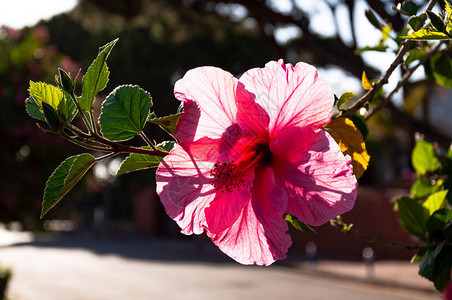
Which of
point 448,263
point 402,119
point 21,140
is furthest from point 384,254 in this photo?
point 448,263

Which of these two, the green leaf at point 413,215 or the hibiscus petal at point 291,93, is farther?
the green leaf at point 413,215

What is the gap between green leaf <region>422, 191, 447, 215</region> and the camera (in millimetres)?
1078

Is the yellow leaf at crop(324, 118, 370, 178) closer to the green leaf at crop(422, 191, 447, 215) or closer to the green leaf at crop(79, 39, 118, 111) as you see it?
the green leaf at crop(79, 39, 118, 111)

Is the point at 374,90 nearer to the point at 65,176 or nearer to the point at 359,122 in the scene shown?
the point at 359,122

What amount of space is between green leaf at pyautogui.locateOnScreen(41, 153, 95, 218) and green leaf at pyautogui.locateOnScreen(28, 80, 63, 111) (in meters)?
0.07

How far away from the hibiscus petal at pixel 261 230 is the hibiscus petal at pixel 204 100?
82mm

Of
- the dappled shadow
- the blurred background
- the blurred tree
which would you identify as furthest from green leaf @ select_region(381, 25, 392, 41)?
the dappled shadow

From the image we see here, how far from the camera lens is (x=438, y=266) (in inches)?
35.4

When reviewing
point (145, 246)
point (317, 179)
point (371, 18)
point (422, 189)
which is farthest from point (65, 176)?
point (145, 246)

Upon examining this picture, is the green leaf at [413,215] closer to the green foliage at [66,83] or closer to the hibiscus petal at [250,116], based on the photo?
the hibiscus petal at [250,116]

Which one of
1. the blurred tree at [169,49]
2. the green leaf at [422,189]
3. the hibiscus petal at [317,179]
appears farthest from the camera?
the blurred tree at [169,49]

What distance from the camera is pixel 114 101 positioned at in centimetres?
63

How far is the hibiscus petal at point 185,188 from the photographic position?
23.0 inches

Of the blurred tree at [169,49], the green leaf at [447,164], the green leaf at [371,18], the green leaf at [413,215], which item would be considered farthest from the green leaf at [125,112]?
the blurred tree at [169,49]
